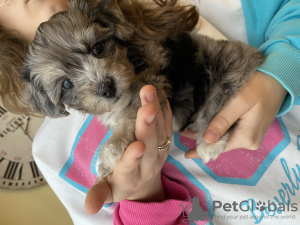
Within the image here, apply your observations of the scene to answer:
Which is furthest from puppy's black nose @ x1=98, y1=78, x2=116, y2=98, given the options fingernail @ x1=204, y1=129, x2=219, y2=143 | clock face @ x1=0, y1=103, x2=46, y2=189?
clock face @ x1=0, y1=103, x2=46, y2=189

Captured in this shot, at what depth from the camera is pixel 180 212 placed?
2.03 m

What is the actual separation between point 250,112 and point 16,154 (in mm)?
3158

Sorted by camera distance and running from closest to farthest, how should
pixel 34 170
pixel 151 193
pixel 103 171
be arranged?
pixel 103 171
pixel 151 193
pixel 34 170

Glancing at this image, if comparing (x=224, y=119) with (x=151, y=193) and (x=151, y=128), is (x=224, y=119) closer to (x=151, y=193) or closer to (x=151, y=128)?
(x=151, y=128)

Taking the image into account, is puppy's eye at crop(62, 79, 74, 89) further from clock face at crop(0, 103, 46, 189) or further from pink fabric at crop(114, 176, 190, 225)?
clock face at crop(0, 103, 46, 189)

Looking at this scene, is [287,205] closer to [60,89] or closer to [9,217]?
[60,89]

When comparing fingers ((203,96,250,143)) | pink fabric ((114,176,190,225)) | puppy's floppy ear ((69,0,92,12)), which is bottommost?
pink fabric ((114,176,190,225))

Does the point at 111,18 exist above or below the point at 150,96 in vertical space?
above

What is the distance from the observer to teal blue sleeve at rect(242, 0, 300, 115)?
1.78 metres

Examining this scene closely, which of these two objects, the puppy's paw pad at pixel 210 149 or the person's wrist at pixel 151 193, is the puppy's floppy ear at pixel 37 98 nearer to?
the person's wrist at pixel 151 193

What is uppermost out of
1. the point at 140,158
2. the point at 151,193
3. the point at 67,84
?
the point at 67,84

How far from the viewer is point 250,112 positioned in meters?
1.80

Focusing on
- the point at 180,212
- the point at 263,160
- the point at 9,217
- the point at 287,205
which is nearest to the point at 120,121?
the point at 180,212

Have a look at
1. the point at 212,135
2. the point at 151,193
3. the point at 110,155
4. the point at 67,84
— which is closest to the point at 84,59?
the point at 67,84
